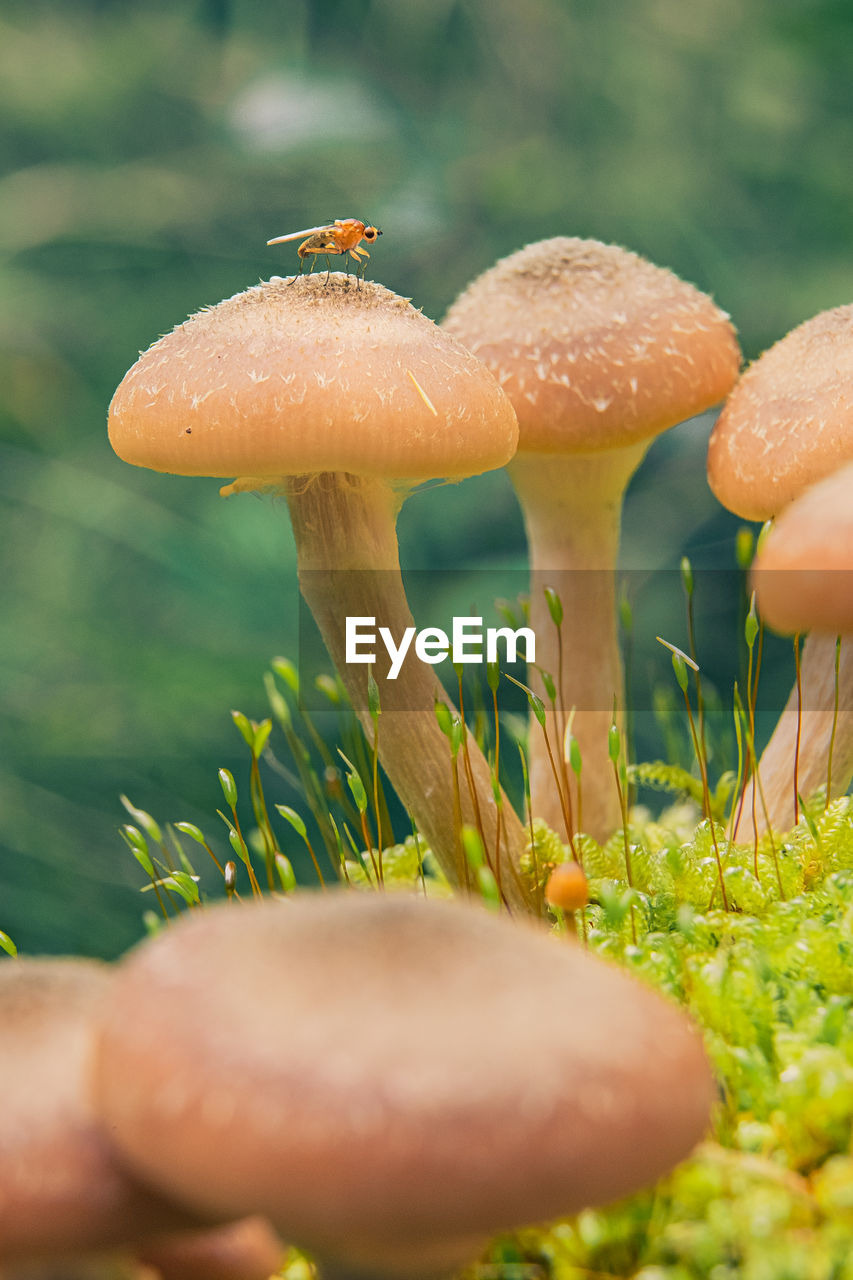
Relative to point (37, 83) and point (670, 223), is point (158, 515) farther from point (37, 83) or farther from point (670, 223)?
point (670, 223)

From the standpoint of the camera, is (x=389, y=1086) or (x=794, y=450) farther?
(x=794, y=450)

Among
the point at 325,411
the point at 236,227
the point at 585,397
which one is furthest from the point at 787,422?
the point at 236,227

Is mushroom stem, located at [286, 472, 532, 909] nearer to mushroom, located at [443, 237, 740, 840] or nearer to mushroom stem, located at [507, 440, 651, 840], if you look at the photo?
mushroom, located at [443, 237, 740, 840]

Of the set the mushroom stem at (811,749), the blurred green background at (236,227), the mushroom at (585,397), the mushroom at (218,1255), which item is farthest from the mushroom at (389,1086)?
the blurred green background at (236,227)

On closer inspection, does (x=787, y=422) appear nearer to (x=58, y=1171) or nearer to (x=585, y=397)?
(x=585, y=397)

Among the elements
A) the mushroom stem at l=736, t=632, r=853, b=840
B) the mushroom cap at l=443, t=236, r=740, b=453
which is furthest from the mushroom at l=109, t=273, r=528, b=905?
the mushroom stem at l=736, t=632, r=853, b=840
